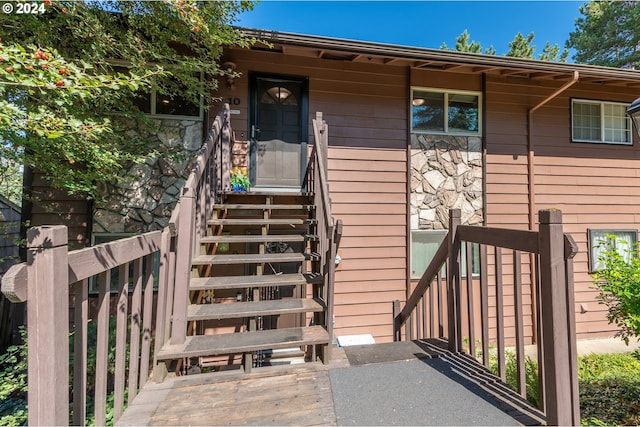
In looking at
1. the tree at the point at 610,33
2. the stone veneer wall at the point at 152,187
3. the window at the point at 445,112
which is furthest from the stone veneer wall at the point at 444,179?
the tree at the point at 610,33

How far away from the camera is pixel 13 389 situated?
263cm

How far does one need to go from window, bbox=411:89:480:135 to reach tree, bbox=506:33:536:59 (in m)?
12.8

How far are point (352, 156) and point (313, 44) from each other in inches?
68.7

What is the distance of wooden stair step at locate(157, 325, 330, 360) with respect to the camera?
1.95 meters

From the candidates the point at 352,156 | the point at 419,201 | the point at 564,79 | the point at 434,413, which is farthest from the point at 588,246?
the point at 434,413

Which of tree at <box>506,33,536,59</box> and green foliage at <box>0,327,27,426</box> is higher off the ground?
tree at <box>506,33,536,59</box>

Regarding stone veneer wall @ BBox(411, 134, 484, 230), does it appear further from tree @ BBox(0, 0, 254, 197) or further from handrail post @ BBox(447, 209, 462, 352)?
tree @ BBox(0, 0, 254, 197)

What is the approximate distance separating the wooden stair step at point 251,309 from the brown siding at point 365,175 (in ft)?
7.13

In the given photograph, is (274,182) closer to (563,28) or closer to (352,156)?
(352,156)

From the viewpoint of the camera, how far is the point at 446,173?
4980mm

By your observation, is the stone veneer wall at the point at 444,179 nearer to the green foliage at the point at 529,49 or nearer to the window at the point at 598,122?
the window at the point at 598,122

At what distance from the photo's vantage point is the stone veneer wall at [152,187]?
392 centimetres

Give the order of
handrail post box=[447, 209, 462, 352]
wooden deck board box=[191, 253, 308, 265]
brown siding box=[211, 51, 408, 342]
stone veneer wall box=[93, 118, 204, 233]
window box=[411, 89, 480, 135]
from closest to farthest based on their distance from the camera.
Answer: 1. handrail post box=[447, 209, 462, 352]
2. wooden deck board box=[191, 253, 308, 265]
3. stone veneer wall box=[93, 118, 204, 233]
4. brown siding box=[211, 51, 408, 342]
5. window box=[411, 89, 480, 135]

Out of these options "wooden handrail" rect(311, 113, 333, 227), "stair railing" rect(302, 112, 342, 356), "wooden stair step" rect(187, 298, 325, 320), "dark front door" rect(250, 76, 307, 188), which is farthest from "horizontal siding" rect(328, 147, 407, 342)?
"wooden stair step" rect(187, 298, 325, 320)
